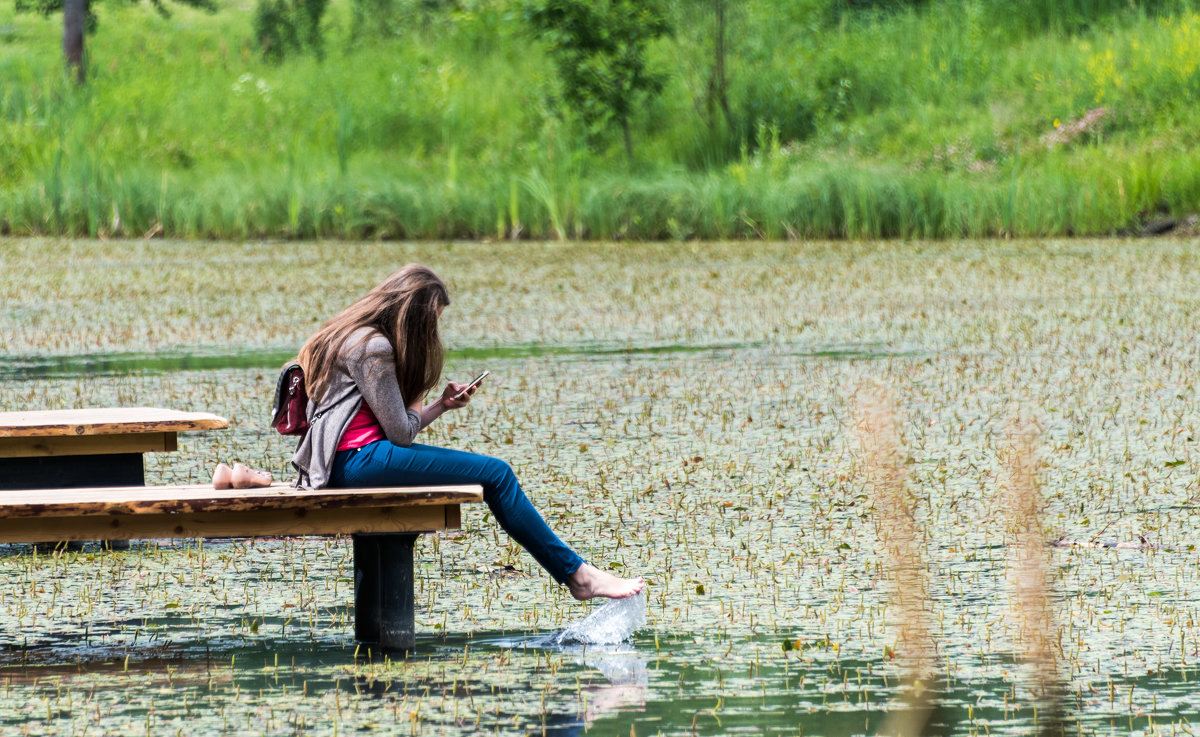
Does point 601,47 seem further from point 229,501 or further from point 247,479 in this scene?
point 229,501

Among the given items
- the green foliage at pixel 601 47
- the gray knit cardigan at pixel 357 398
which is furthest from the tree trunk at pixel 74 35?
the gray knit cardigan at pixel 357 398

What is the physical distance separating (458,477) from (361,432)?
0.99 feet

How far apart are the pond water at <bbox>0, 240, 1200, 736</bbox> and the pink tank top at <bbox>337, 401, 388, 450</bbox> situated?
521mm

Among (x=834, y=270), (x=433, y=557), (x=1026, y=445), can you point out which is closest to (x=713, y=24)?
(x=834, y=270)

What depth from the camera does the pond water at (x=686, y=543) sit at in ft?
14.1

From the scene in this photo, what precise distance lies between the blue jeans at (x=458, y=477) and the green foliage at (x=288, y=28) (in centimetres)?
3423

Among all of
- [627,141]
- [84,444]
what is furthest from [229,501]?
[627,141]

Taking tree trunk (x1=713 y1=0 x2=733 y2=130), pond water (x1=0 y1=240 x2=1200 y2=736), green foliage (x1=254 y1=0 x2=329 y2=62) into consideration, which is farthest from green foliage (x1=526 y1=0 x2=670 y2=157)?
pond water (x1=0 y1=240 x2=1200 y2=736)

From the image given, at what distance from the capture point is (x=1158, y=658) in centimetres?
461

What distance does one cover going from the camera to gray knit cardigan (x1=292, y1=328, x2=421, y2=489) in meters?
4.91

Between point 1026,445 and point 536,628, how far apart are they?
3368 mm

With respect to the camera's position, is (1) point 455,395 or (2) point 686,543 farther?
(2) point 686,543

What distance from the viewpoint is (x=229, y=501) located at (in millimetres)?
4551

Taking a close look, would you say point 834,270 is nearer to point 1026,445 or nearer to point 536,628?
point 536,628
